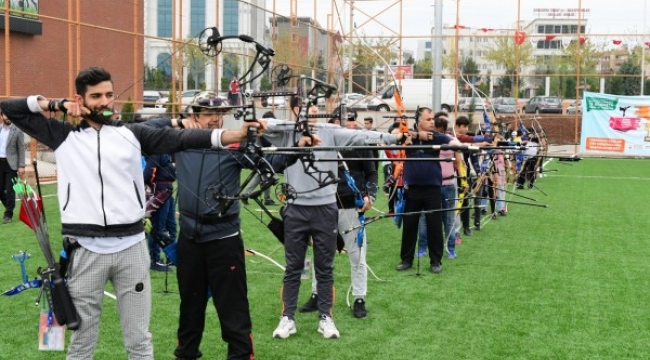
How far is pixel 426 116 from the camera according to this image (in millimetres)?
7574

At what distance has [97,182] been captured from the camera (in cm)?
371

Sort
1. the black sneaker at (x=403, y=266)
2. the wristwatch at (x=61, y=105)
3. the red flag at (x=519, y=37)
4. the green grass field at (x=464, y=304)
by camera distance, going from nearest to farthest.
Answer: the wristwatch at (x=61, y=105) → the green grass field at (x=464, y=304) → the black sneaker at (x=403, y=266) → the red flag at (x=519, y=37)

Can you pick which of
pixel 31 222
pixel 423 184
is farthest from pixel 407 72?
pixel 31 222

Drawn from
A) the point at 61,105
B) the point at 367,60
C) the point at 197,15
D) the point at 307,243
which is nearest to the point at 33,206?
the point at 61,105

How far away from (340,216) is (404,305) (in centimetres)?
100

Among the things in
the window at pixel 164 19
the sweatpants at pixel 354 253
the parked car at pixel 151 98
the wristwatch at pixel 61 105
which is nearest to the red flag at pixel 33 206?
the wristwatch at pixel 61 105

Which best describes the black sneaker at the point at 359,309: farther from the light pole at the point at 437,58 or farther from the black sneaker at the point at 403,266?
the light pole at the point at 437,58

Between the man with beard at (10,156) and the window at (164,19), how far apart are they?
285 inches

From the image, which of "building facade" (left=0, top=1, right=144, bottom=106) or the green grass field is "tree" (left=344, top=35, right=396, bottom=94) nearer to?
"building facade" (left=0, top=1, right=144, bottom=106)

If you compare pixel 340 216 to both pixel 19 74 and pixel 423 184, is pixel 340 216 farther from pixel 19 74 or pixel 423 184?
pixel 19 74

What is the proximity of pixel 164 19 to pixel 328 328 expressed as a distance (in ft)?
44.7

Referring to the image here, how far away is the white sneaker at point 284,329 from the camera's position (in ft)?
18.8

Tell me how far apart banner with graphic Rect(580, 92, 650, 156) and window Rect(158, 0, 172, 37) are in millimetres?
14067

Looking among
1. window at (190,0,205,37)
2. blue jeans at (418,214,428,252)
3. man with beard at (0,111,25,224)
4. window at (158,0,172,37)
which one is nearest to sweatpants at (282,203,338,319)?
blue jeans at (418,214,428,252)
